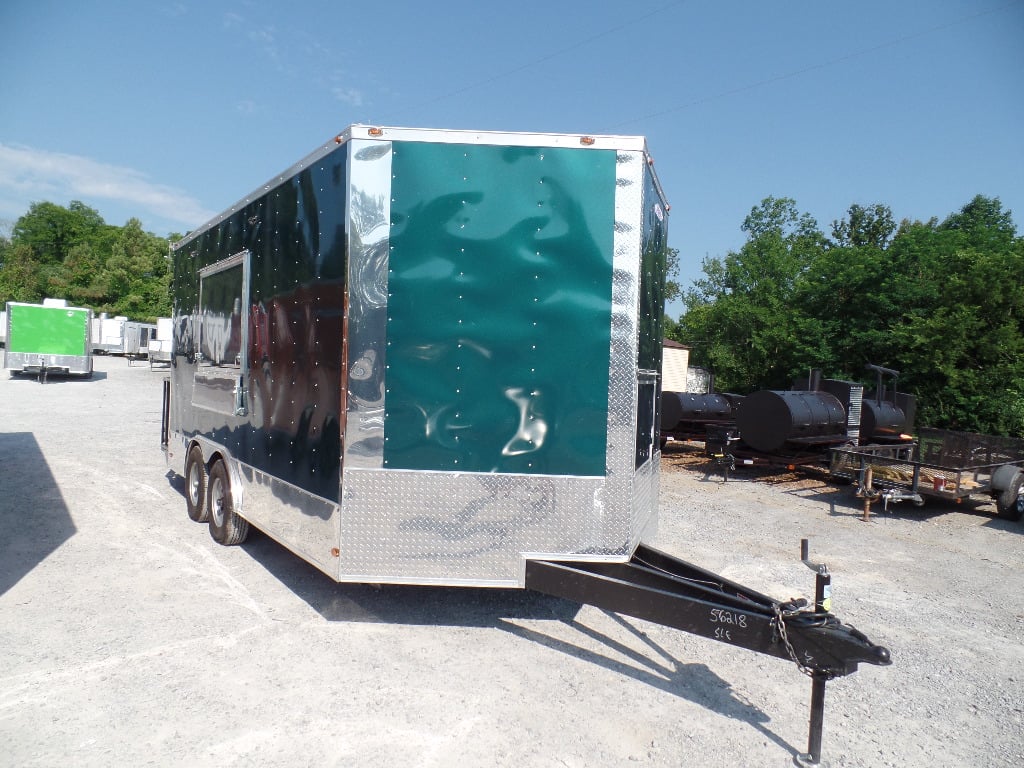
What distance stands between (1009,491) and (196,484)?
1073cm

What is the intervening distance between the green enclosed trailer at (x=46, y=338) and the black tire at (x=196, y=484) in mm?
21939

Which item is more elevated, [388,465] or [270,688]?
[388,465]

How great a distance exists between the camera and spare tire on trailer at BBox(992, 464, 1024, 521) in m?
9.70

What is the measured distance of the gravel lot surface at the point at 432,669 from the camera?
3.34 metres

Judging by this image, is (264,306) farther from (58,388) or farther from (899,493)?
(58,388)

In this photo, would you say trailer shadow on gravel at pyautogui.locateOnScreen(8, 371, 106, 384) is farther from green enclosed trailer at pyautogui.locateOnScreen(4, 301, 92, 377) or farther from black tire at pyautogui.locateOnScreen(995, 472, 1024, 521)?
black tire at pyautogui.locateOnScreen(995, 472, 1024, 521)

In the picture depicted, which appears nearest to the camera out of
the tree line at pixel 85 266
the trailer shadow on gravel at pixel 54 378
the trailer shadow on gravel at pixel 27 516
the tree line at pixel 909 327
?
the trailer shadow on gravel at pixel 27 516

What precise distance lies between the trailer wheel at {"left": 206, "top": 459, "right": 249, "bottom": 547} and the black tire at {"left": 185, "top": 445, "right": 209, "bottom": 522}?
358mm

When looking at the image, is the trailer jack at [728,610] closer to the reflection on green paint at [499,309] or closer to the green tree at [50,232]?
the reflection on green paint at [499,309]

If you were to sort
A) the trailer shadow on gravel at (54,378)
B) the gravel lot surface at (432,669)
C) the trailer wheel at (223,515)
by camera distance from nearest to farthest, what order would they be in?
the gravel lot surface at (432,669)
the trailer wheel at (223,515)
the trailer shadow on gravel at (54,378)

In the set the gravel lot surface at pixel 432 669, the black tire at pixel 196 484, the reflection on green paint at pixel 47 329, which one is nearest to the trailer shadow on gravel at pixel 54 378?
the reflection on green paint at pixel 47 329

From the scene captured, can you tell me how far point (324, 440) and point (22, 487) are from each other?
6627 millimetres

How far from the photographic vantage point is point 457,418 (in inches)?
165

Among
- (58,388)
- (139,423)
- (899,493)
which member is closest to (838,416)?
(899,493)
